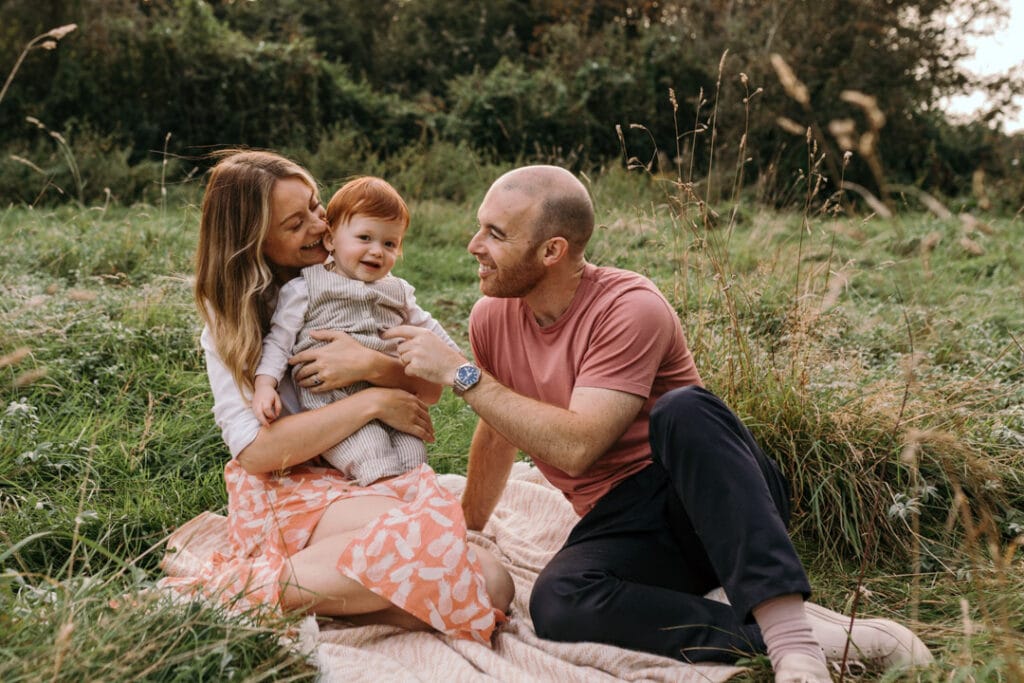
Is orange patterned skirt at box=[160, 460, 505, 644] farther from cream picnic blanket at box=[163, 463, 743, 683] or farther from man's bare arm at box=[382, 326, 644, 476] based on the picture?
man's bare arm at box=[382, 326, 644, 476]

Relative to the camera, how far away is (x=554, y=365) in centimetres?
288

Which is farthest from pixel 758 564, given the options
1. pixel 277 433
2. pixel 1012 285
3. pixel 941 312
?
pixel 1012 285

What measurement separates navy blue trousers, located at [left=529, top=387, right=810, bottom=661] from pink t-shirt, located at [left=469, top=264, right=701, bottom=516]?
0.38ft

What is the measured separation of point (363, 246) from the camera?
9.42 ft

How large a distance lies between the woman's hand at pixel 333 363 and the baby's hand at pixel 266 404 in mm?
136

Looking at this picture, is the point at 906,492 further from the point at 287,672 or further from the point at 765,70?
the point at 765,70

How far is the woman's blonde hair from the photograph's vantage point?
275 centimetres

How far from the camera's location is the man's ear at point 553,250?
113 inches

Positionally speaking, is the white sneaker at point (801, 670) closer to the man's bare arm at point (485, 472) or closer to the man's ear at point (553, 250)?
the man's bare arm at point (485, 472)

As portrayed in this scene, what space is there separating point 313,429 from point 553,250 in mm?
947

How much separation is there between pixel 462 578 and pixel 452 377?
23.4 inches

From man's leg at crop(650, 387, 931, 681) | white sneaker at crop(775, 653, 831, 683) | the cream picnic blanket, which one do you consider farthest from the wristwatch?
white sneaker at crop(775, 653, 831, 683)

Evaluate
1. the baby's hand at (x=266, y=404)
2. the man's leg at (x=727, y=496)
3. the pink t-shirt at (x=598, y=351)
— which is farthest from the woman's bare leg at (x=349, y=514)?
the man's leg at (x=727, y=496)

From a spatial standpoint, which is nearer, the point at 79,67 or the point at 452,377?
the point at 452,377
